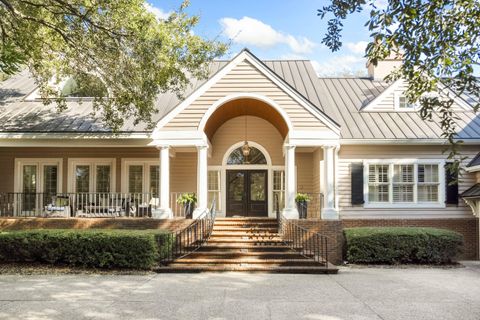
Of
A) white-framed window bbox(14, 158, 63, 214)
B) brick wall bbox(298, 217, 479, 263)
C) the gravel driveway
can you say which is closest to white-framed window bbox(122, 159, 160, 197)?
white-framed window bbox(14, 158, 63, 214)

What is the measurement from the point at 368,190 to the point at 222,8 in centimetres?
786

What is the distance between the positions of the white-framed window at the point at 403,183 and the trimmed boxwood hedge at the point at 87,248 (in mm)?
7758

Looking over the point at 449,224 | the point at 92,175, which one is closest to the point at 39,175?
the point at 92,175

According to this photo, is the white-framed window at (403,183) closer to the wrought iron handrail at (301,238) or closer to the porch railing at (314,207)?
the porch railing at (314,207)

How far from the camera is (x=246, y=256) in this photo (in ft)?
43.3

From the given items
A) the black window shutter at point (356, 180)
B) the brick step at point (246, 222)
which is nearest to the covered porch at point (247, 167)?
the black window shutter at point (356, 180)

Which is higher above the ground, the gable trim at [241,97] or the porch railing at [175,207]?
the gable trim at [241,97]

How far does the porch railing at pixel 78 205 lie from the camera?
16.4 metres

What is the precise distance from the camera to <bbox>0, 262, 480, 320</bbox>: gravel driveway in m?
7.53

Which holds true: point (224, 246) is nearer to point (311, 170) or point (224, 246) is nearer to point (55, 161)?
point (311, 170)

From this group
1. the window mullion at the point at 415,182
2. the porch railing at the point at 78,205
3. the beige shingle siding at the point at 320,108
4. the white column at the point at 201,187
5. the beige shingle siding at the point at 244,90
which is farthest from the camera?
the window mullion at the point at 415,182

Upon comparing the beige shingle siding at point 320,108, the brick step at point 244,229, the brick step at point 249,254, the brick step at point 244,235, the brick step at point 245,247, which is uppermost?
the beige shingle siding at point 320,108

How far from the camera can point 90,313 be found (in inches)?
293

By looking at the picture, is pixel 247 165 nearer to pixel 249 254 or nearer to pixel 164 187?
pixel 164 187
